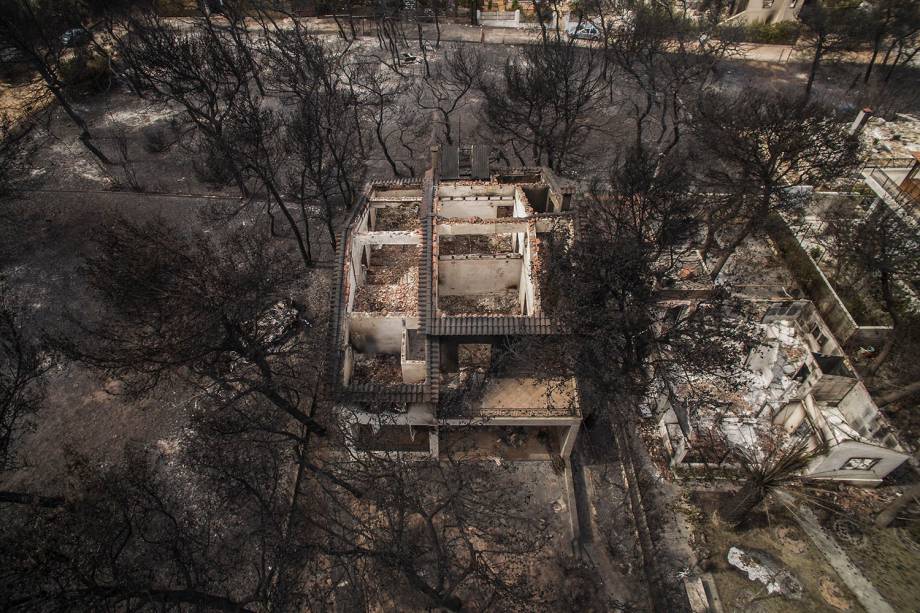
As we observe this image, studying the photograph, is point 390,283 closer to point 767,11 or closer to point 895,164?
point 895,164

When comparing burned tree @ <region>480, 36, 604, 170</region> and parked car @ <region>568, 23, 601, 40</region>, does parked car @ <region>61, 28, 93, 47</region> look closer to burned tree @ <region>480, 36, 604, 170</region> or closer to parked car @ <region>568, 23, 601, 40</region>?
burned tree @ <region>480, 36, 604, 170</region>

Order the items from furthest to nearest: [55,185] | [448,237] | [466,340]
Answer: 1. [55,185]
2. [448,237]
3. [466,340]

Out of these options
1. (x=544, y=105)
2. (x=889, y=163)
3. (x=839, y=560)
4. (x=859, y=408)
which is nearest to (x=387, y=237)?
(x=544, y=105)

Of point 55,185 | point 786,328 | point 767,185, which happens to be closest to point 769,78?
point 767,185

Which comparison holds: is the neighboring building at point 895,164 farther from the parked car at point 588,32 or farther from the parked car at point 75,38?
the parked car at point 75,38

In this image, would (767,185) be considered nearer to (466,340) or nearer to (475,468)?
(466,340)

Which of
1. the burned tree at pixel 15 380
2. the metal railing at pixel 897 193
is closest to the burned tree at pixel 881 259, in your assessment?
the metal railing at pixel 897 193
